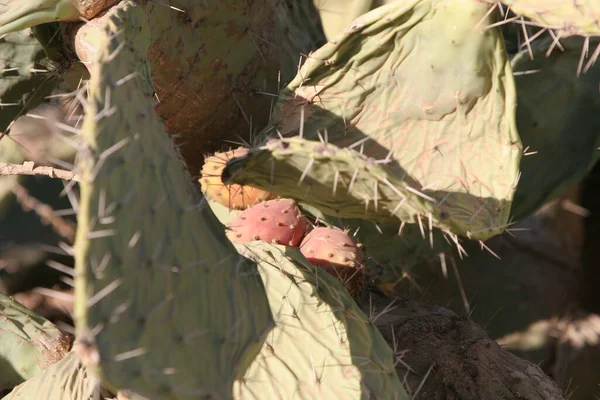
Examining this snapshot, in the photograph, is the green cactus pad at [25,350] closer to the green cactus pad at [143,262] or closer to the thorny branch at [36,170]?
the thorny branch at [36,170]

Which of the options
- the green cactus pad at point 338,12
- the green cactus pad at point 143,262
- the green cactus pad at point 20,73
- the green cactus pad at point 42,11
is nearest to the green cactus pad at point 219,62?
Answer: the green cactus pad at point 338,12

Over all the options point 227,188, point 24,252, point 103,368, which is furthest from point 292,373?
point 24,252

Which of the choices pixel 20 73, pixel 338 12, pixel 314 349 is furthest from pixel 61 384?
pixel 338 12

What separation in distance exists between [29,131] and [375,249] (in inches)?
39.0

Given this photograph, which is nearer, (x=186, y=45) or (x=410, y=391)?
(x=410, y=391)

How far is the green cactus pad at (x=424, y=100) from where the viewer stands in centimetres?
142

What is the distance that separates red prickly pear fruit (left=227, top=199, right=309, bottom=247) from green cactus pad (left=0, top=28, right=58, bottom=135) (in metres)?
0.51

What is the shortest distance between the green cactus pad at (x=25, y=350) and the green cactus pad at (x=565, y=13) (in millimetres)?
1158

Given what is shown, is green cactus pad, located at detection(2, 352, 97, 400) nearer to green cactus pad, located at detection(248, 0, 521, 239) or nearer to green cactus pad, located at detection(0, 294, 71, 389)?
green cactus pad, located at detection(0, 294, 71, 389)

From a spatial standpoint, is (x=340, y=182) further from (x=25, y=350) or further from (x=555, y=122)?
(x=555, y=122)

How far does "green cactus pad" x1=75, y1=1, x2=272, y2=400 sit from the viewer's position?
830mm

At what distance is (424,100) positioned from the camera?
1.46 m

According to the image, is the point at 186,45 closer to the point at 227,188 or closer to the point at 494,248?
the point at 227,188

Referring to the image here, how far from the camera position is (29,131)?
2066 mm
